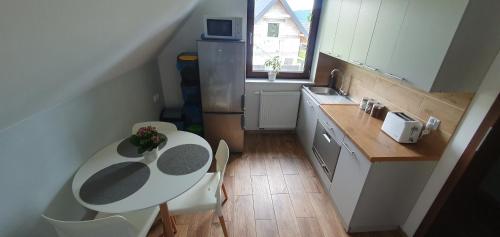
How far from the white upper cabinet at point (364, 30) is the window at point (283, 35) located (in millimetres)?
1031

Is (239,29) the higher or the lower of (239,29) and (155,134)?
the higher

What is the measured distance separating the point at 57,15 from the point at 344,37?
2410 mm

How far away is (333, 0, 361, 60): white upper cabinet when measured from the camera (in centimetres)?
213

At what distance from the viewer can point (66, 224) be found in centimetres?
103

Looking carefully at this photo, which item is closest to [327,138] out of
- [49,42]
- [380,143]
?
[380,143]

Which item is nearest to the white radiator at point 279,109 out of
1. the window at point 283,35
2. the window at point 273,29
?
the window at point 283,35

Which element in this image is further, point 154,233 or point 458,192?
point 154,233

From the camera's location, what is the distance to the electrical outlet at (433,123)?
1.63 meters

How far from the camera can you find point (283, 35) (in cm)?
309

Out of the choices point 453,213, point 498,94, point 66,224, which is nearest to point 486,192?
point 453,213

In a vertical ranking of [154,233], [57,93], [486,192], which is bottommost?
[154,233]

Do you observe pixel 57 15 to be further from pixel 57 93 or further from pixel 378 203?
pixel 378 203

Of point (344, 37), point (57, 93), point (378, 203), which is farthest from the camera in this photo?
point (344, 37)

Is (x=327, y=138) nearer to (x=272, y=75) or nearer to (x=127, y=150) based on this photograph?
(x=272, y=75)
